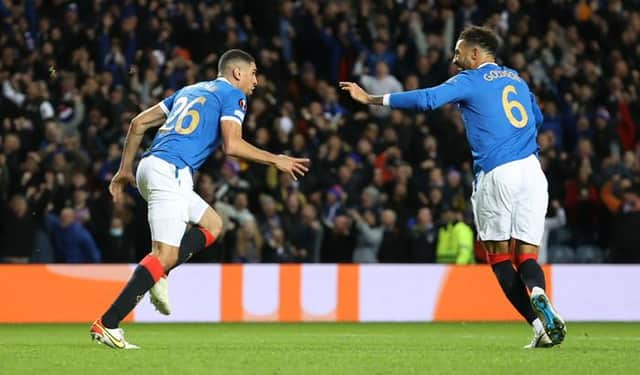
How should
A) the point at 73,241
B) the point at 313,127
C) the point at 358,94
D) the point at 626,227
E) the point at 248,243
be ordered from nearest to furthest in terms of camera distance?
the point at 358,94
the point at 73,241
the point at 248,243
the point at 626,227
the point at 313,127

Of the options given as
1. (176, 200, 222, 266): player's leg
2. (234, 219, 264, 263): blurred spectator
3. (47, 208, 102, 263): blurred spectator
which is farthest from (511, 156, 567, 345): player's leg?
(47, 208, 102, 263): blurred spectator

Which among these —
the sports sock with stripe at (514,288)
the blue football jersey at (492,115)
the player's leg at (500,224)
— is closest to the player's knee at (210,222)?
the blue football jersey at (492,115)

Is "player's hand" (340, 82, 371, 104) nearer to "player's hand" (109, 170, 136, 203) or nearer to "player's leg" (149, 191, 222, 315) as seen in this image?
"player's leg" (149, 191, 222, 315)

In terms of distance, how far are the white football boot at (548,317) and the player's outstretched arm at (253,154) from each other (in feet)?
5.67

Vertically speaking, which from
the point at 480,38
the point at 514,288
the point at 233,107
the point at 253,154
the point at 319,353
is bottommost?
the point at 319,353

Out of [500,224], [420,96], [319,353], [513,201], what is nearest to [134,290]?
[319,353]

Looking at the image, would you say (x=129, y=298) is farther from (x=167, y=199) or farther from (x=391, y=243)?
(x=391, y=243)

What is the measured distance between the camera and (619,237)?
1777 centimetres

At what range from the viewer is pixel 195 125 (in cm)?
937

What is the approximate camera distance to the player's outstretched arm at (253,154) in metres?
8.97

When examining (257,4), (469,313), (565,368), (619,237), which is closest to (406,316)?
(469,313)

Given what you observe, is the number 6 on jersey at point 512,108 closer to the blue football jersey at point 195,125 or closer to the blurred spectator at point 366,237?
the blue football jersey at point 195,125

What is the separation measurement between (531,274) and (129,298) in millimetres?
2725

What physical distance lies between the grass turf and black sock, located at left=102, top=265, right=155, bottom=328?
0.67 ft
